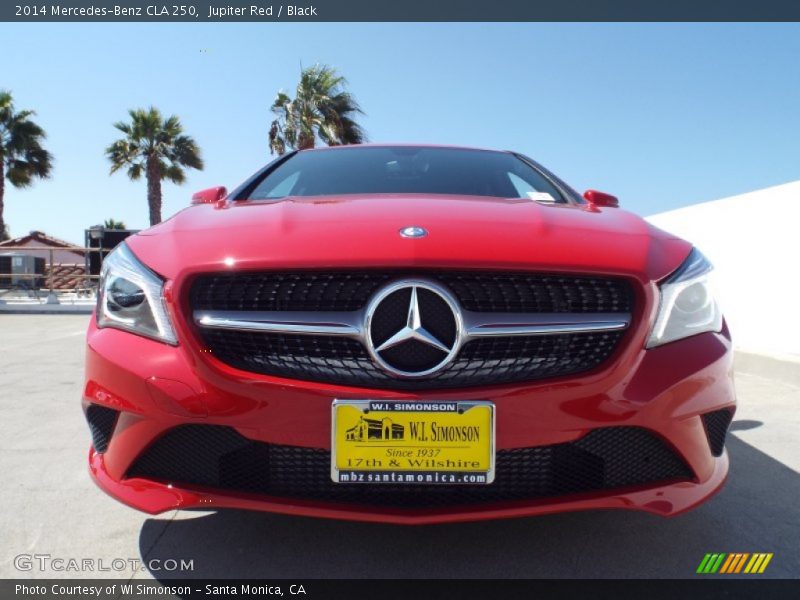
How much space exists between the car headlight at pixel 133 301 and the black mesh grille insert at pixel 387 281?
3.7 inches

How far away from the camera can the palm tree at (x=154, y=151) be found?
20219mm

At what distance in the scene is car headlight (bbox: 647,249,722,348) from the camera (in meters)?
1.59

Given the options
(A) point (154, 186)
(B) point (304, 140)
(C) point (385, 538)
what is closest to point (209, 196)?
(C) point (385, 538)

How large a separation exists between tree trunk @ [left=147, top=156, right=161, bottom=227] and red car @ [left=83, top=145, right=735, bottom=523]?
20.5 metres

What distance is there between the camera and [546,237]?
1667 mm

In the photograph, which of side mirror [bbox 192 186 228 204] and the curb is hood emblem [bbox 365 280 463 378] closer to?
side mirror [bbox 192 186 228 204]

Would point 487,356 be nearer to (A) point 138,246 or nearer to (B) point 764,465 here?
(A) point 138,246

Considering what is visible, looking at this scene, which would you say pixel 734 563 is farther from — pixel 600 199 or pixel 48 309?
pixel 48 309

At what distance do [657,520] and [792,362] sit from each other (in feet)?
10.7

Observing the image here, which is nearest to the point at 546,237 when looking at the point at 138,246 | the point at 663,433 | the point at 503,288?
the point at 503,288

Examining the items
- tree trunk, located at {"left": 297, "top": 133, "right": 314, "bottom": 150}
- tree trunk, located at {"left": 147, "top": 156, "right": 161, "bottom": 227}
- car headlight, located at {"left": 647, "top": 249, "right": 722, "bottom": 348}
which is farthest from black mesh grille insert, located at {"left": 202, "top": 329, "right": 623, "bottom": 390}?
tree trunk, located at {"left": 147, "top": 156, "right": 161, "bottom": 227}

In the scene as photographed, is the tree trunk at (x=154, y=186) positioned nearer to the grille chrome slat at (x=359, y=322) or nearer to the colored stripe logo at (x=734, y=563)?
the grille chrome slat at (x=359, y=322)

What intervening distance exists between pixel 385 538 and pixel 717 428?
0.98 m

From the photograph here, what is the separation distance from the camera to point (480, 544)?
1841 millimetres
